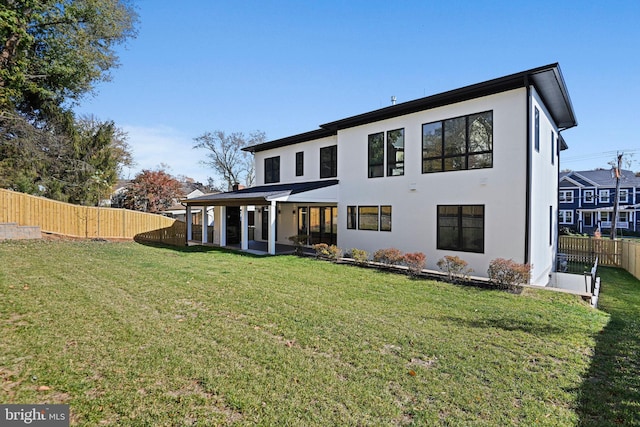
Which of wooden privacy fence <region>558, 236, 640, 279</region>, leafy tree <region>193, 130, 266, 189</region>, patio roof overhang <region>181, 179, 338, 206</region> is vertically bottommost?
wooden privacy fence <region>558, 236, 640, 279</region>

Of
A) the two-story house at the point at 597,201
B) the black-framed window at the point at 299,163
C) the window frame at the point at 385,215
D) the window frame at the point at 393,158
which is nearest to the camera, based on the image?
the window frame at the point at 393,158

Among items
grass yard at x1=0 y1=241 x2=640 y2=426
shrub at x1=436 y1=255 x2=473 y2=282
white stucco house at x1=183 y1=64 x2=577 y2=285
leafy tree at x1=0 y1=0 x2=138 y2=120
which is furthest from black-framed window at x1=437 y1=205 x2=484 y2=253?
leafy tree at x1=0 y1=0 x2=138 y2=120

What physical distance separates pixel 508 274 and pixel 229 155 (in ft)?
118

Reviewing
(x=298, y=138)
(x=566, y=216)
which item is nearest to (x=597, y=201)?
(x=566, y=216)

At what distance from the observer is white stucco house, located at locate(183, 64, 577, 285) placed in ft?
31.1

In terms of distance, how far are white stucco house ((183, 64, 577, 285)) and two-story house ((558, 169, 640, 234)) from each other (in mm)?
31188

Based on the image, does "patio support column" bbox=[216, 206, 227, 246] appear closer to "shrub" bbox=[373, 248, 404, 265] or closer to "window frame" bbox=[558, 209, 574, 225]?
"shrub" bbox=[373, 248, 404, 265]

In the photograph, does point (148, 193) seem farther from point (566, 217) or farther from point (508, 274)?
point (566, 217)

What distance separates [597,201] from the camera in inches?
1538

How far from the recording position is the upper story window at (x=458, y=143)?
33.2 ft

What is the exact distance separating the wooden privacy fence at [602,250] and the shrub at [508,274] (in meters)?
9.57

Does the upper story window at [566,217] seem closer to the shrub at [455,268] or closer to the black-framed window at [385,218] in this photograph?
the black-framed window at [385,218]

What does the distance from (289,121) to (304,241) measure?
1232 cm

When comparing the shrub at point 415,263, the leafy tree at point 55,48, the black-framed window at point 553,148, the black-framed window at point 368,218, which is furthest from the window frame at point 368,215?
the leafy tree at point 55,48
